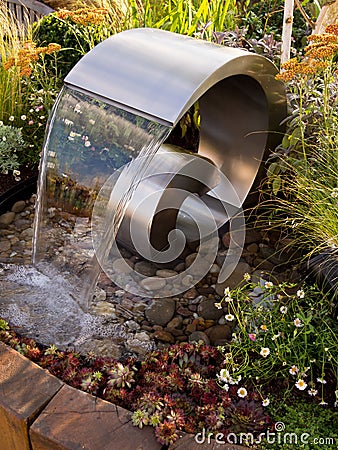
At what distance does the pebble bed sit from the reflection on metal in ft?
0.62

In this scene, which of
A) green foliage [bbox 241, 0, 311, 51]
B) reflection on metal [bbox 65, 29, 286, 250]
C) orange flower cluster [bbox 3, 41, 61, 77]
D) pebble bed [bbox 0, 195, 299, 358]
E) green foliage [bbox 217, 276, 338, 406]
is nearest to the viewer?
green foliage [bbox 217, 276, 338, 406]

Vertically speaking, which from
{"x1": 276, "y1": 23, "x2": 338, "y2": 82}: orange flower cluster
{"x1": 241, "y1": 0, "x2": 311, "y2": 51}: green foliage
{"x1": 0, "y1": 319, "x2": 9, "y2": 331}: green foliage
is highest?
{"x1": 276, "y1": 23, "x2": 338, "y2": 82}: orange flower cluster

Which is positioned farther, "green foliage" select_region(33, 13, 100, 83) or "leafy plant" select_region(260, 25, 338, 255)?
"green foliage" select_region(33, 13, 100, 83)

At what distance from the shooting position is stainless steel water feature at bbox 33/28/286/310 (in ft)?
6.91

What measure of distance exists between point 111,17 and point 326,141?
1.81 metres

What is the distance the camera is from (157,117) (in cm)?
203

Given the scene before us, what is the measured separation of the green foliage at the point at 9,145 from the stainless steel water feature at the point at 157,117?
24.1 inches

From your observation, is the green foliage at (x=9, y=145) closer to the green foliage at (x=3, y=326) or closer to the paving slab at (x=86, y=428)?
the green foliage at (x=3, y=326)

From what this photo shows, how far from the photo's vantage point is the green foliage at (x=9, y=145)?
3045 millimetres

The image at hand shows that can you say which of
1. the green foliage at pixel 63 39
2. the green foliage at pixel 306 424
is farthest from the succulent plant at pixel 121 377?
the green foliage at pixel 63 39

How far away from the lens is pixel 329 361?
6.15ft

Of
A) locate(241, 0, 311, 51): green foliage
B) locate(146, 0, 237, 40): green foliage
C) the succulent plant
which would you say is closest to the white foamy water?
the succulent plant

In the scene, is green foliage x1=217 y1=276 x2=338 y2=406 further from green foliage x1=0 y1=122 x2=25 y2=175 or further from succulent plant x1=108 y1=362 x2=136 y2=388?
green foliage x1=0 y1=122 x2=25 y2=175

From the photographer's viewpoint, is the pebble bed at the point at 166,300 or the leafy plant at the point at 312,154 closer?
the leafy plant at the point at 312,154
